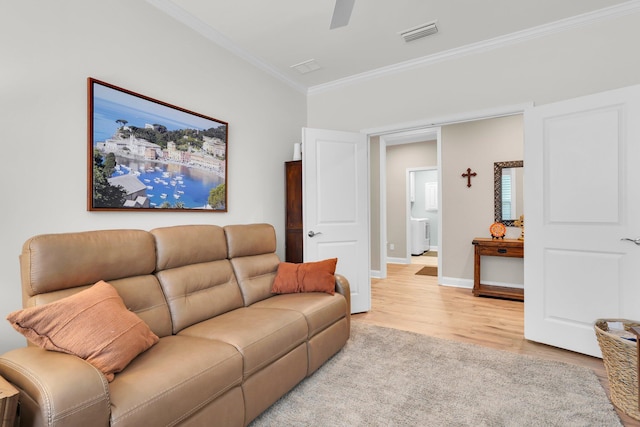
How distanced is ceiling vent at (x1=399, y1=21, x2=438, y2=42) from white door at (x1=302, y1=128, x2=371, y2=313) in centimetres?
110

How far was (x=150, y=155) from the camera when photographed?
2418 millimetres

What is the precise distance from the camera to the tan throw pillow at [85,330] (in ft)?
4.27

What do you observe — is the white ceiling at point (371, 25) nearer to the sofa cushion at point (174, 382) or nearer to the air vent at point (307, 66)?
the air vent at point (307, 66)

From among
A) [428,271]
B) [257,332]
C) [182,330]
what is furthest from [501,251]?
[182,330]

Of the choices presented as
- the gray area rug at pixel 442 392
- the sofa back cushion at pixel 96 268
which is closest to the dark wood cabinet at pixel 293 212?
the gray area rug at pixel 442 392

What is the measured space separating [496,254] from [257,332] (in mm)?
3748

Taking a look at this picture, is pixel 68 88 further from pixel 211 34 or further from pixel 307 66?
pixel 307 66

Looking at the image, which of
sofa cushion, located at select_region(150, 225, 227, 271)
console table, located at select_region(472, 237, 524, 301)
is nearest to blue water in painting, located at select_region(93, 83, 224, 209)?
sofa cushion, located at select_region(150, 225, 227, 271)

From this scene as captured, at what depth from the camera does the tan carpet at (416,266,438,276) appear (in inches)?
230

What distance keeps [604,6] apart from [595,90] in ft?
2.07

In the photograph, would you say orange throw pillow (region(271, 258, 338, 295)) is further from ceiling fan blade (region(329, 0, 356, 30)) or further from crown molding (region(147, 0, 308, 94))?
crown molding (region(147, 0, 308, 94))

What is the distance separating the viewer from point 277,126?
373cm

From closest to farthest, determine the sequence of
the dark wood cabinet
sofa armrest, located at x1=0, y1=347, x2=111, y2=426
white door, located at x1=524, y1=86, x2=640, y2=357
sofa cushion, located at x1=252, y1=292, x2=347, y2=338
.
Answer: sofa armrest, located at x1=0, y1=347, x2=111, y2=426 → sofa cushion, located at x1=252, y1=292, x2=347, y2=338 → white door, located at x1=524, y1=86, x2=640, y2=357 → the dark wood cabinet

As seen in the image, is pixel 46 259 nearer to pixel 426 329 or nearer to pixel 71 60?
pixel 71 60
